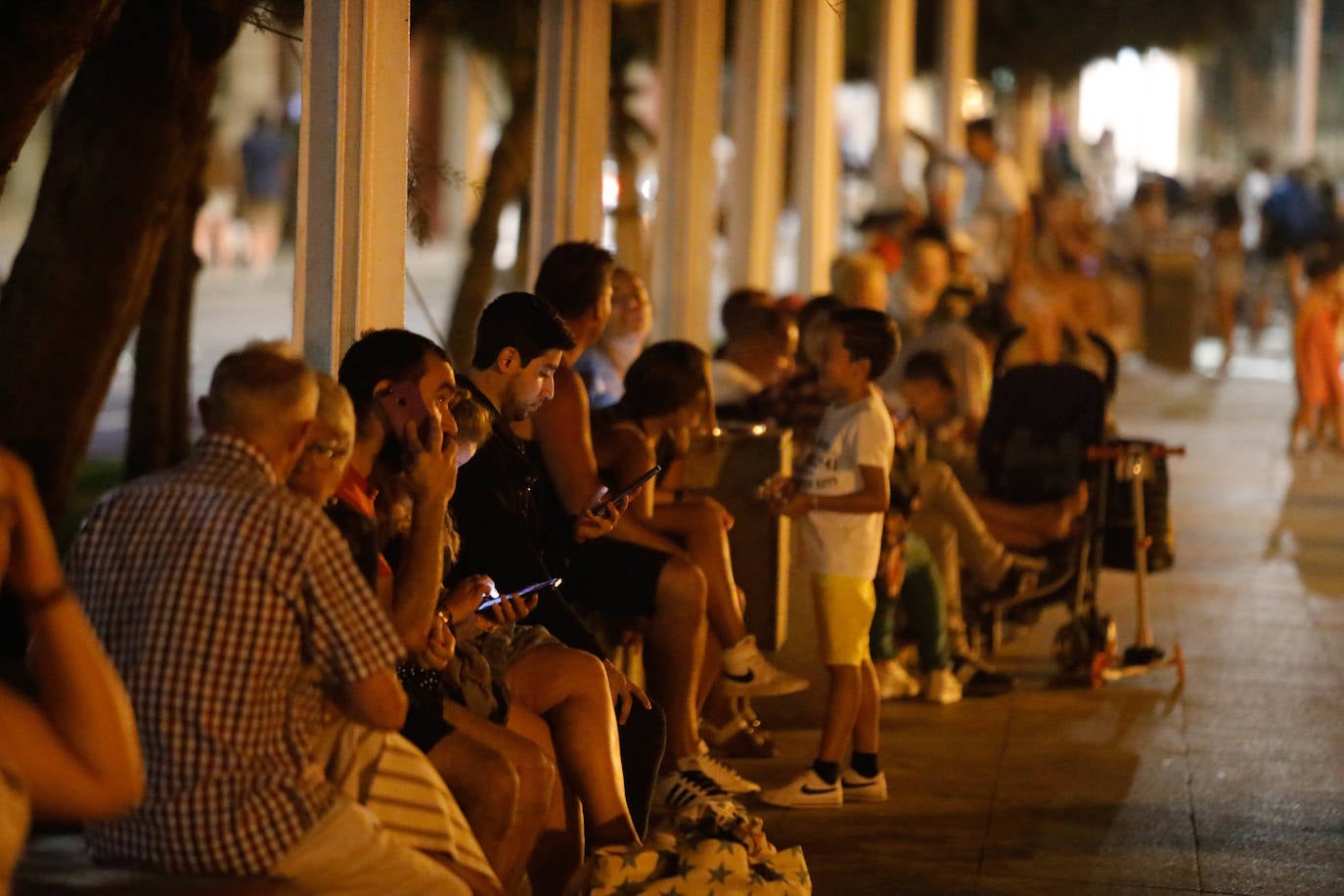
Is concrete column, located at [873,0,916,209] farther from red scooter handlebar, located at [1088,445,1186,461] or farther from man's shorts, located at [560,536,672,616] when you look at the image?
man's shorts, located at [560,536,672,616]

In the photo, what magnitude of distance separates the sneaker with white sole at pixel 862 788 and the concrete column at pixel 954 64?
12.7m

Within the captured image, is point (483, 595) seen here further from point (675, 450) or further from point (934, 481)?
Answer: point (934, 481)

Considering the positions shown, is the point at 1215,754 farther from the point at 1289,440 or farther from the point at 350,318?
the point at 1289,440

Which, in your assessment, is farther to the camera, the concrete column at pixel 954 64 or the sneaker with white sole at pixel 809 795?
the concrete column at pixel 954 64

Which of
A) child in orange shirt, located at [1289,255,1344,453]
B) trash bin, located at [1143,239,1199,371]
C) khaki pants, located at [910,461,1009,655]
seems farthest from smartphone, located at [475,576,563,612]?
trash bin, located at [1143,239,1199,371]

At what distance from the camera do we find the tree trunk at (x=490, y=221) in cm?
1295

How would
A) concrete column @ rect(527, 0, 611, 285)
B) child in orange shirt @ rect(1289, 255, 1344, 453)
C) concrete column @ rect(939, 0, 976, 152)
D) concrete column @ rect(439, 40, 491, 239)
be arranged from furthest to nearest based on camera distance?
concrete column @ rect(439, 40, 491, 239), concrete column @ rect(939, 0, 976, 152), child in orange shirt @ rect(1289, 255, 1344, 453), concrete column @ rect(527, 0, 611, 285)

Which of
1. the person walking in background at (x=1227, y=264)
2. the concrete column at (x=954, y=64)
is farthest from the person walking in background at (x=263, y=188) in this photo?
the concrete column at (x=954, y=64)

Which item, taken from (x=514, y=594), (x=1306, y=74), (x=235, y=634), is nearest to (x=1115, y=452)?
(x=514, y=594)

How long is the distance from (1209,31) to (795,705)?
76.4 ft

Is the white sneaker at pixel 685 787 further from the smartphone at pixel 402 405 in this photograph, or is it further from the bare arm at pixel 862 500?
the smartphone at pixel 402 405

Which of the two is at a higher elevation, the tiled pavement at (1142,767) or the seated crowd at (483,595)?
the seated crowd at (483,595)

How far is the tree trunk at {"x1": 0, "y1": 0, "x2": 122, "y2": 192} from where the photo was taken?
222 inches

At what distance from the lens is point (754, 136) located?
1314 cm
